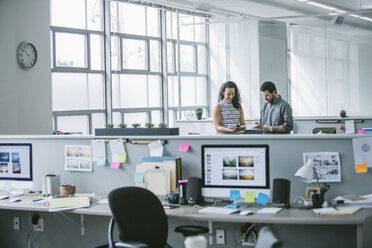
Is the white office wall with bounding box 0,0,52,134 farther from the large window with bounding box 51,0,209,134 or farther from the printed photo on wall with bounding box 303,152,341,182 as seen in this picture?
A: the printed photo on wall with bounding box 303,152,341,182

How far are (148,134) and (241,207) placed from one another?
96cm

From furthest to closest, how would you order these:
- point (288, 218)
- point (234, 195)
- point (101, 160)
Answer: point (101, 160) → point (234, 195) → point (288, 218)

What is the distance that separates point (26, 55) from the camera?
6672 millimetres

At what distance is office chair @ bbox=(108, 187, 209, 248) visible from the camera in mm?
3020

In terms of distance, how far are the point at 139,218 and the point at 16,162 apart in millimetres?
1589

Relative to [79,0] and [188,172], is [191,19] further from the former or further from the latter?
A: [188,172]

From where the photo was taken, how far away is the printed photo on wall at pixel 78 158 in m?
4.10

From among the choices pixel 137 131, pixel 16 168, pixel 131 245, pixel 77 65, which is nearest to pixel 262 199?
pixel 131 245

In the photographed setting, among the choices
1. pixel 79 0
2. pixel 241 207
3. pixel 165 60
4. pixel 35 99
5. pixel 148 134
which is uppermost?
pixel 79 0

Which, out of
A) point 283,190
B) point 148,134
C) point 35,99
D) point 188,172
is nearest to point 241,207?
point 283,190

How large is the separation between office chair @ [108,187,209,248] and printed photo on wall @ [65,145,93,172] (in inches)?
40.4

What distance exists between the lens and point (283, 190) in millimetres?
3322

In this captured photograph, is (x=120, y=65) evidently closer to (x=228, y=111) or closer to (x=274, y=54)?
(x=274, y=54)

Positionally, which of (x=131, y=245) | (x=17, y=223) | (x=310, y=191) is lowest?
(x=17, y=223)
